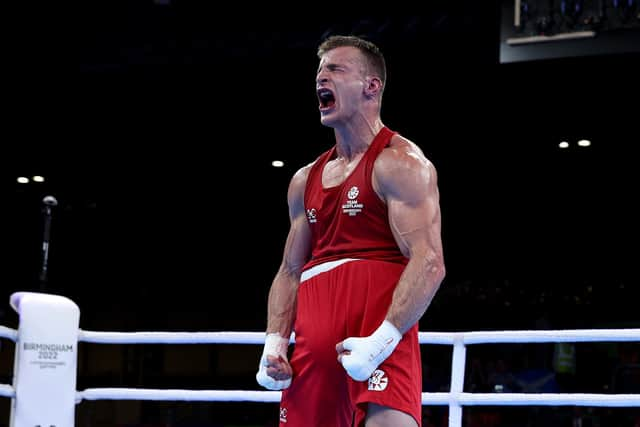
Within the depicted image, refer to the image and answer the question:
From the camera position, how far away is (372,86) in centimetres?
258

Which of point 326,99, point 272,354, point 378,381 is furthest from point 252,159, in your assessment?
point 378,381

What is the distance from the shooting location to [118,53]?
25.7ft

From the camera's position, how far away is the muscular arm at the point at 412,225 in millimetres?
2291

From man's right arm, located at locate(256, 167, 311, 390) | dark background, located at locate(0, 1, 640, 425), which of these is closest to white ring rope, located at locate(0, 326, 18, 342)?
man's right arm, located at locate(256, 167, 311, 390)

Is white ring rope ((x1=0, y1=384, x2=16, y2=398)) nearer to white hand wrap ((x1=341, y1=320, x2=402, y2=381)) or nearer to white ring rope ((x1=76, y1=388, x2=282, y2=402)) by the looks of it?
white ring rope ((x1=76, y1=388, x2=282, y2=402))

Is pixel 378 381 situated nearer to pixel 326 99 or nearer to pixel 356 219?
pixel 356 219

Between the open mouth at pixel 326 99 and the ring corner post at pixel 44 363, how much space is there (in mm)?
1563

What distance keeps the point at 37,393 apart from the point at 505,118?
731 cm

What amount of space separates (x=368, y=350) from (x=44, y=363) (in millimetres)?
1766

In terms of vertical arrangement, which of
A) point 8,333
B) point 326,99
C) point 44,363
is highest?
point 326,99

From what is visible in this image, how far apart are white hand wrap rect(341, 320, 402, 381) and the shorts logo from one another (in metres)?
0.03

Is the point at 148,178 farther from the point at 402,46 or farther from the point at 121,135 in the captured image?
the point at 402,46

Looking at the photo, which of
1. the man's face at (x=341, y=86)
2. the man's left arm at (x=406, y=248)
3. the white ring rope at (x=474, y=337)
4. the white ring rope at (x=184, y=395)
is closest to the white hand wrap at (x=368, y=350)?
the man's left arm at (x=406, y=248)

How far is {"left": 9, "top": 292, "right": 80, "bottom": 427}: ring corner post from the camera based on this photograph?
11.5ft
